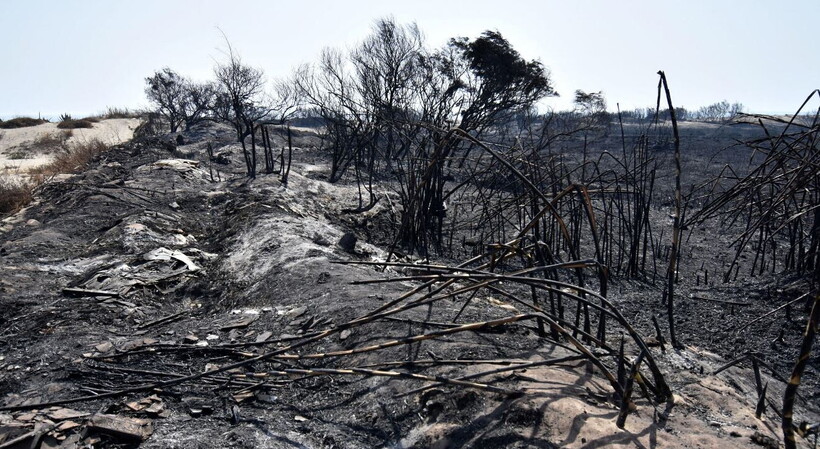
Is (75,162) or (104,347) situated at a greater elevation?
(75,162)

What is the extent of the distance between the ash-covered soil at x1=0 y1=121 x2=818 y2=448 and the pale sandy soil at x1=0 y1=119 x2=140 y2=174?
41.8 feet

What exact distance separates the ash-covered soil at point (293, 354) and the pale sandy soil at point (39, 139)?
12752 millimetres

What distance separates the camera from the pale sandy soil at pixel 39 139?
17.2 meters

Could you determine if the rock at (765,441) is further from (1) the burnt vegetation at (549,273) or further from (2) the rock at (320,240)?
(2) the rock at (320,240)

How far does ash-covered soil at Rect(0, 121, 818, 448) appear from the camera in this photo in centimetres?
194

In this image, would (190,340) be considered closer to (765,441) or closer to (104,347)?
(104,347)

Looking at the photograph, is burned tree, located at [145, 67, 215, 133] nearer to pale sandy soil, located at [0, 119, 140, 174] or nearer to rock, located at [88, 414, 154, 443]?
pale sandy soil, located at [0, 119, 140, 174]

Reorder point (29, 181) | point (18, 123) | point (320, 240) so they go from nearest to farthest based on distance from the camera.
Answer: point (320, 240) → point (29, 181) → point (18, 123)

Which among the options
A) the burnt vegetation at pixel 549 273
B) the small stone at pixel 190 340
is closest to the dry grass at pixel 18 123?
the burnt vegetation at pixel 549 273

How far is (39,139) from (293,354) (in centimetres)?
2156

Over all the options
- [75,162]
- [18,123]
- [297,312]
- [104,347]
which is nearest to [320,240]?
[297,312]

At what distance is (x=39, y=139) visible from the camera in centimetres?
1948

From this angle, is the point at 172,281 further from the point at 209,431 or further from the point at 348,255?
the point at 209,431

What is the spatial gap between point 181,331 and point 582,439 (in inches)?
95.7
